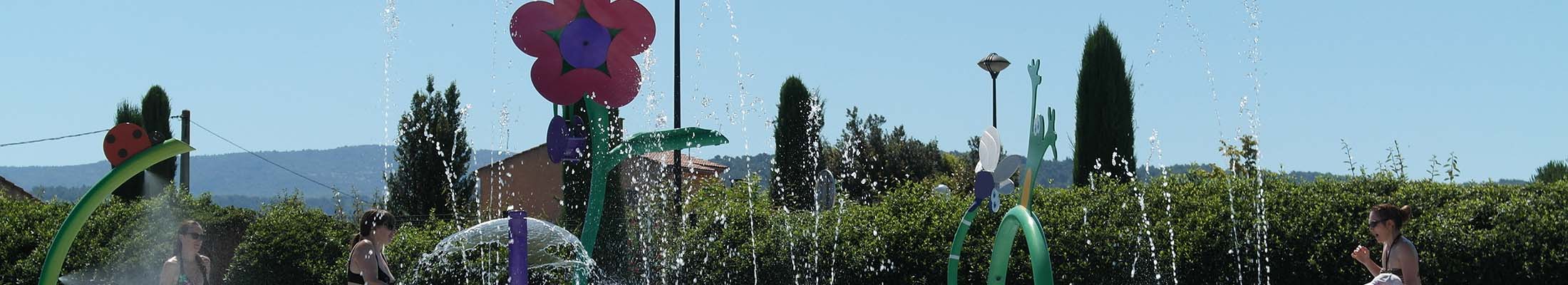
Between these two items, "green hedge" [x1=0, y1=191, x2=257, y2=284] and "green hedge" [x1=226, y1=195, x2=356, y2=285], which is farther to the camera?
"green hedge" [x1=0, y1=191, x2=257, y2=284]

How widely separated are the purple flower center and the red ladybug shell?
234cm

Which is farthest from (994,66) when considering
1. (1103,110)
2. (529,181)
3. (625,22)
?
(529,181)

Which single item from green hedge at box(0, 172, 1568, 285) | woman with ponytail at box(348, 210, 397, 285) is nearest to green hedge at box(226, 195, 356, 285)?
green hedge at box(0, 172, 1568, 285)

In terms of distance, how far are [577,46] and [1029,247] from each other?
143 inches

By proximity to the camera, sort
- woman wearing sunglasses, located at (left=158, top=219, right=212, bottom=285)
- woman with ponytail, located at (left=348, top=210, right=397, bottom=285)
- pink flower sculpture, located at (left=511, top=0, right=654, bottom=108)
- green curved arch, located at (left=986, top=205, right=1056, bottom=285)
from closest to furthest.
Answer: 1. green curved arch, located at (left=986, top=205, right=1056, bottom=285)
2. woman with ponytail, located at (left=348, top=210, right=397, bottom=285)
3. woman wearing sunglasses, located at (left=158, top=219, right=212, bottom=285)
4. pink flower sculpture, located at (left=511, top=0, right=654, bottom=108)

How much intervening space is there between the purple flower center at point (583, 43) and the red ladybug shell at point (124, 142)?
92.1 inches

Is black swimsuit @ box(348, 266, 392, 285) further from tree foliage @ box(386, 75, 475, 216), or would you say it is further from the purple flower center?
tree foliage @ box(386, 75, 475, 216)

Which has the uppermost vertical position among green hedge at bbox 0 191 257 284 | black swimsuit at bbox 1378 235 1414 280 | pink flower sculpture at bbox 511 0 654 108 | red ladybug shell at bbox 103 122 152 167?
pink flower sculpture at bbox 511 0 654 108

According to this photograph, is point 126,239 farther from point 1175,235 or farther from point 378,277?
point 1175,235

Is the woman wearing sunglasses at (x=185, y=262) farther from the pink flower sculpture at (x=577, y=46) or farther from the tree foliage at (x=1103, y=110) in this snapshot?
the tree foliage at (x=1103, y=110)

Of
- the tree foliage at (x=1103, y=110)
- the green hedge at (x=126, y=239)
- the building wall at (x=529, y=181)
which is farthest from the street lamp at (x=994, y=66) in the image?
the building wall at (x=529, y=181)

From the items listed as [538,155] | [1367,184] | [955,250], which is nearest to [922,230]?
[955,250]

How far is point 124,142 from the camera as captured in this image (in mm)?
7348

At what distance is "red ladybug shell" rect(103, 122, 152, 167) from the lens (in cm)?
730
